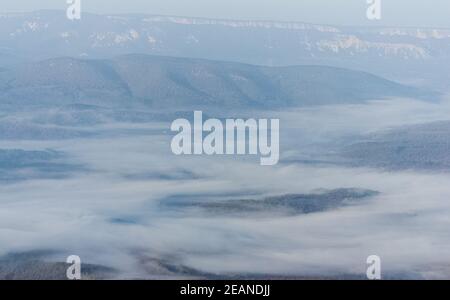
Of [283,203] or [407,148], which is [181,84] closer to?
[407,148]

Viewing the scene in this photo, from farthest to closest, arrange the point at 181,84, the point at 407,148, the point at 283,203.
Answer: the point at 181,84
the point at 407,148
the point at 283,203

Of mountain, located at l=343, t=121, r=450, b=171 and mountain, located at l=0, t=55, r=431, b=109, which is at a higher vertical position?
mountain, located at l=0, t=55, r=431, b=109

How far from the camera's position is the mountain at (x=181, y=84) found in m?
12.4

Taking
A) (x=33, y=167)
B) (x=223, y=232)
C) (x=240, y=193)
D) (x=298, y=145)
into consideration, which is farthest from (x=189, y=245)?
(x=33, y=167)

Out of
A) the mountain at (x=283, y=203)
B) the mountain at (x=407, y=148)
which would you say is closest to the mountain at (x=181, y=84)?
the mountain at (x=407, y=148)

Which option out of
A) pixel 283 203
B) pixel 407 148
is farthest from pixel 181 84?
pixel 283 203

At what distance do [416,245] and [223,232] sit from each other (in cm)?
210

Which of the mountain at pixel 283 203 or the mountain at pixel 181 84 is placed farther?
the mountain at pixel 181 84

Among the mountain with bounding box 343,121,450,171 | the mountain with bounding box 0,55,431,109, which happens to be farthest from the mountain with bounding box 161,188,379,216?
the mountain with bounding box 0,55,431,109

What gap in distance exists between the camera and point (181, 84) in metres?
13.5

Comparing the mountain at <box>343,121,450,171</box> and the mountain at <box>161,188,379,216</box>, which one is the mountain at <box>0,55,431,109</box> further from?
the mountain at <box>161,188,379,216</box>

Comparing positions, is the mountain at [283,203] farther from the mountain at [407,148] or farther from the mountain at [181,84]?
the mountain at [181,84]

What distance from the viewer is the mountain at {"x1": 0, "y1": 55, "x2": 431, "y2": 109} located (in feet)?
40.5
